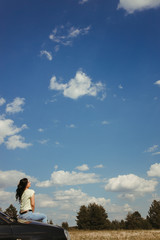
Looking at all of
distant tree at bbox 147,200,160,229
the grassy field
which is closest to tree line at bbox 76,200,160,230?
distant tree at bbox 147,200,160,229

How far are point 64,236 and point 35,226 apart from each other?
27.5 inches

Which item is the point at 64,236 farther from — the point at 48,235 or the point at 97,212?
the point at 97,212

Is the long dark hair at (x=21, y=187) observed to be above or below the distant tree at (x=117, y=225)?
above

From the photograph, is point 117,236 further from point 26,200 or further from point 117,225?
point 117,225

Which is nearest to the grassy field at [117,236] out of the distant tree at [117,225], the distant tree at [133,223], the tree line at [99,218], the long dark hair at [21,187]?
the long dark hair at [21,187]

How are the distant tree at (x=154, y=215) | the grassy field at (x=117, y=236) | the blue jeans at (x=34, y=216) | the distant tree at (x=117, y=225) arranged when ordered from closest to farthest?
the blue jeans at (x=34, y=216), the grassy field at (x=117, y=236), the distant tree at (x=154, y=215), the distant tree at (x=117, y=225)

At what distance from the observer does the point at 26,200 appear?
6676mm

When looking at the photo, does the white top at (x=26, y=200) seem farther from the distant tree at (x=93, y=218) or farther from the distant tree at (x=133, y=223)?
the distant tree at (x=133, y=223)

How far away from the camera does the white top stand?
6.55m

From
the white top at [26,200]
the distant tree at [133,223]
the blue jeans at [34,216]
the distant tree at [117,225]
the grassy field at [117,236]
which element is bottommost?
the distant tree at [117,225]

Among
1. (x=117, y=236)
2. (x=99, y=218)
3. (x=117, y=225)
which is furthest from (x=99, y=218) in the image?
(x=117, y=236)

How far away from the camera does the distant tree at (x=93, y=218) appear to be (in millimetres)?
68812

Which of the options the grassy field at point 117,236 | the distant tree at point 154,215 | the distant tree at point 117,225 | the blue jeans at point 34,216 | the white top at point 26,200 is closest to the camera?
the blue jeans at point 34,216

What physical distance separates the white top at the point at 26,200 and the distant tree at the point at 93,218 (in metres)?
67.9
